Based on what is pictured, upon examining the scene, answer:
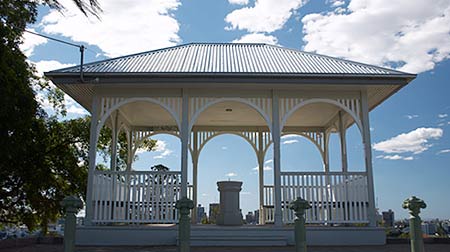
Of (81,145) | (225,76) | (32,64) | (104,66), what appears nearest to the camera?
(225,76)

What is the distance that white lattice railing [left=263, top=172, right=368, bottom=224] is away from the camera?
1009 centimetres

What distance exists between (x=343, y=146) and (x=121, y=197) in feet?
21.5

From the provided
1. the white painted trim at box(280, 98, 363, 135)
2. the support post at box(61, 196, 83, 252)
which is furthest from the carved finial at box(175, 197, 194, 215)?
the white painted trim at box(280, 98, 363, 135)

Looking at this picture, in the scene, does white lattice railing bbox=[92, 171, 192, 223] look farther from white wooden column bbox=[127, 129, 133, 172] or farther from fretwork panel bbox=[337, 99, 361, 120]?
fretwork panel bbox=[337, 99, 361, 120]

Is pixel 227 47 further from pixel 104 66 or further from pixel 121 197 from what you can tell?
pixel 121 197

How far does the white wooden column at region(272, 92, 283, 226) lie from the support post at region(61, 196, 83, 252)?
18.0ft

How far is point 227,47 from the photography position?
1428cm

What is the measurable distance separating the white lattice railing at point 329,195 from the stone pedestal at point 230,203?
6.76 feet

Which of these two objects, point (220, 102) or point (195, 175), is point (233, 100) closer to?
point (220, 102)

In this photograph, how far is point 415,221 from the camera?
19.6 feet

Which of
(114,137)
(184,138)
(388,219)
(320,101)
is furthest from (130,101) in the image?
(388,219)

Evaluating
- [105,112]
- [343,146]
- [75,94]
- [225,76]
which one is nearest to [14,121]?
[75,94]

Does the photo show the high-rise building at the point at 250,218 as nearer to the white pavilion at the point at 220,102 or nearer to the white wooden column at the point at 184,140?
the white pavilion at the point at 220,102

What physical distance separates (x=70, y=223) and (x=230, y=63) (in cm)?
679
